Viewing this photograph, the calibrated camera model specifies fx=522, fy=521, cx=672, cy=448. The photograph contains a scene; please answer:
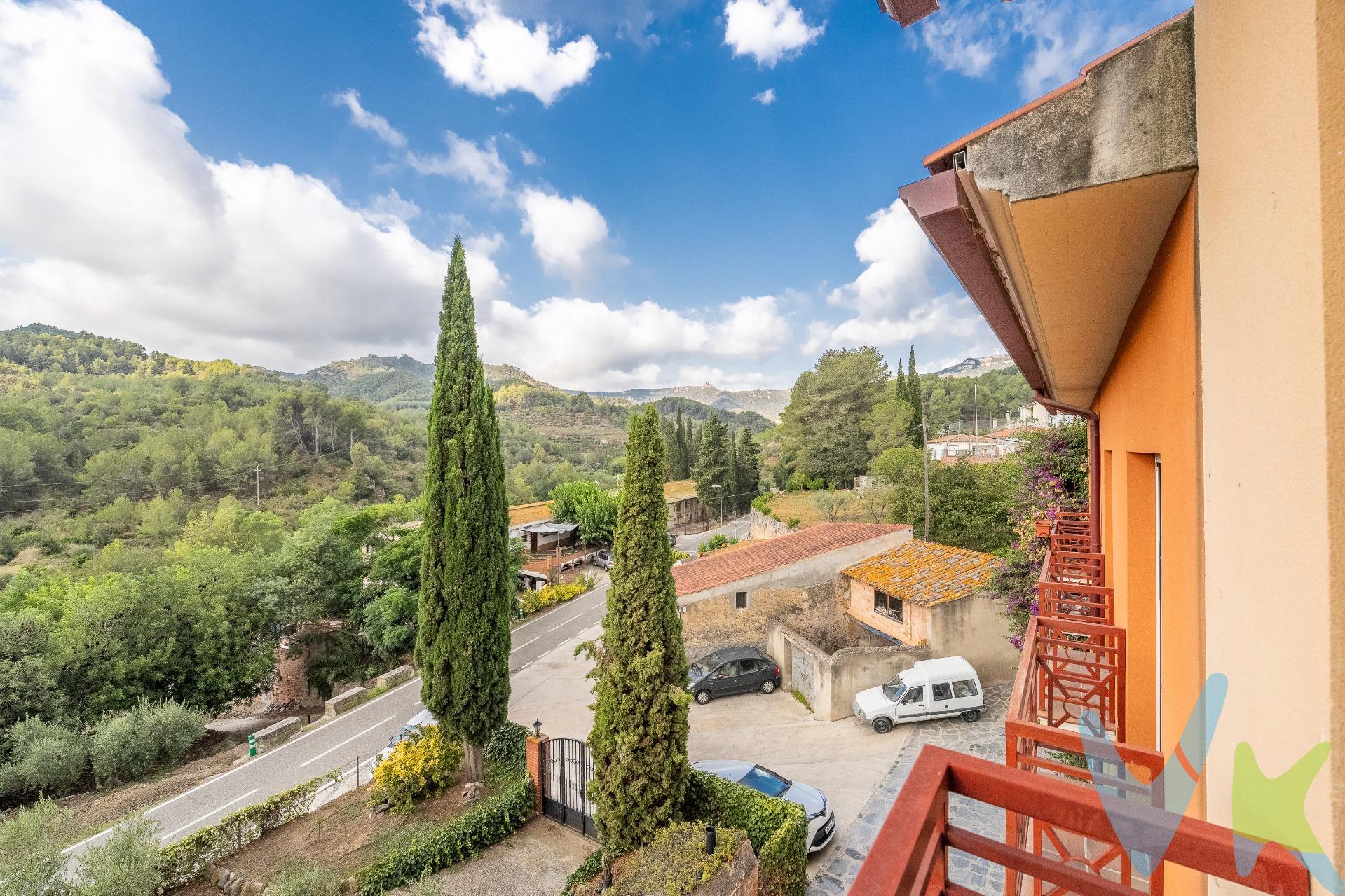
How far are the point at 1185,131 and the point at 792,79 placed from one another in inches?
778

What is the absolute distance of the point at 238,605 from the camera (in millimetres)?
15656

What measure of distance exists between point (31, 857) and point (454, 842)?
15.5ft

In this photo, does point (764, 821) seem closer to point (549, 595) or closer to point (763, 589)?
point (763, 589)

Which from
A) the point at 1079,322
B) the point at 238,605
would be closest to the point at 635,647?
the point at 1079,322

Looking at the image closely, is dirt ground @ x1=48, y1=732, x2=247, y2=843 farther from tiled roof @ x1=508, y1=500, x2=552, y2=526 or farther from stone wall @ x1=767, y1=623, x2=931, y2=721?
tiled roof @ x1=508, y1=500, x2=552, y2=526

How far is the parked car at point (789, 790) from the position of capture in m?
7.37

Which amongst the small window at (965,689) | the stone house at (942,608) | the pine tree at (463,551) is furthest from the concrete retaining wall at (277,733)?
the small window at (965,689)

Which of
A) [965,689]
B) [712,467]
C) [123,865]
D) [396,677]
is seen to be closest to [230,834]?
[123,865]

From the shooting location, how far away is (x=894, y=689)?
1047cm

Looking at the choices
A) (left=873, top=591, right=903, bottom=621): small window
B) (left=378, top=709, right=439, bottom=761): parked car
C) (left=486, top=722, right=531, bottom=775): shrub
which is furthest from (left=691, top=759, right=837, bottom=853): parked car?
(left=378, top=709, right=439, bottom=761): parked car

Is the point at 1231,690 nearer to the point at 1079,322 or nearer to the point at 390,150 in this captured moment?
the point at 1079,322

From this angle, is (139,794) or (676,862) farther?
(139,794)

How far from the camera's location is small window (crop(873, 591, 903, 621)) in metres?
12.9

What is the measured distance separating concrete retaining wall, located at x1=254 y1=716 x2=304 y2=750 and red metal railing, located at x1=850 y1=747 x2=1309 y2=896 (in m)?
16.3
